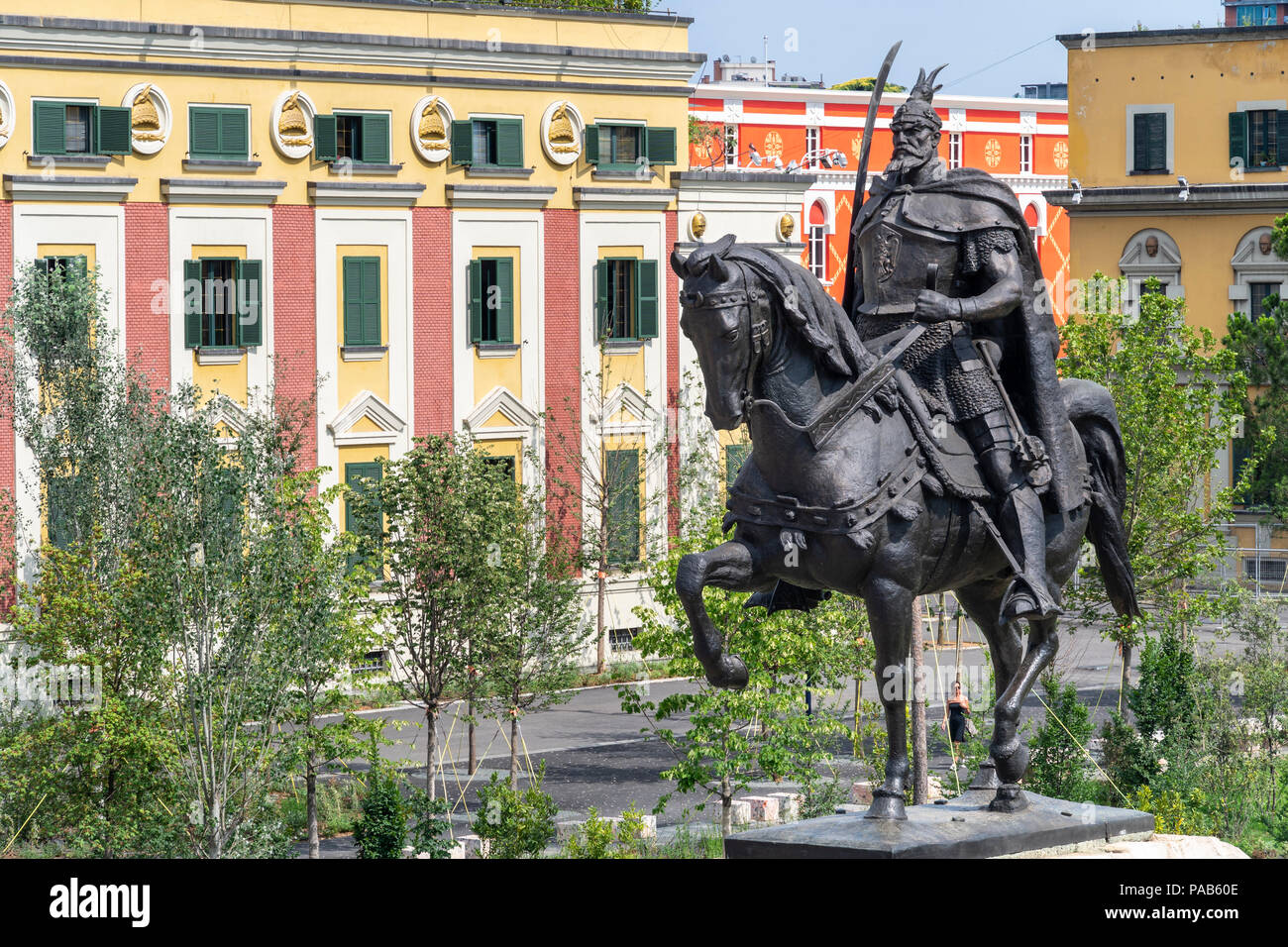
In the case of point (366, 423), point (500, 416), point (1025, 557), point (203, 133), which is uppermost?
point (203, 133)

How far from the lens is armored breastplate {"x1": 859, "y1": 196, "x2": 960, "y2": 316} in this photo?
51.7 ft

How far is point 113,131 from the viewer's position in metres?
45.4

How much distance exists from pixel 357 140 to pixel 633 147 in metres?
7.74

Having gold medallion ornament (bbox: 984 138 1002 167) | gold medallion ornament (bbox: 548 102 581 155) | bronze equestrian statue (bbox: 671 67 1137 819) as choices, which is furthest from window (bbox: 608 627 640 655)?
gold medallion ornament (bbox: 984 138 1002 167)

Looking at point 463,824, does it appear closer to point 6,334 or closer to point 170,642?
point 170,642

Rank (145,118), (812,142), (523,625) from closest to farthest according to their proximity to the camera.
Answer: (523,625), (145,118), (812,142)

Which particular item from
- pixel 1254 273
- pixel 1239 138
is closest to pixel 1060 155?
pixel 1239 138

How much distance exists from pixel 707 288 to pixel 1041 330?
137 inches

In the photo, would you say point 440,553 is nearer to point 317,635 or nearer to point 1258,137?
point 317,635

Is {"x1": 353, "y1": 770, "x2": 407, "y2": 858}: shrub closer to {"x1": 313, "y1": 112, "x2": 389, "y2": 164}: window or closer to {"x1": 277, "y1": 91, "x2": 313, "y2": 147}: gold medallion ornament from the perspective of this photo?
{"x1": 277, "y1": 91, "x2": 313, "y2": 147}: gold medallion ornament

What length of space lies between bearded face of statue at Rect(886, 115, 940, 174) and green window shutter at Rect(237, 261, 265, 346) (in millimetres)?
33181

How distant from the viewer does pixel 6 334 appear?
41.5 metres

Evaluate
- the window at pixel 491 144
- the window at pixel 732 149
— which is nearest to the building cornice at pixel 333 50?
the window at pixel 491 144
